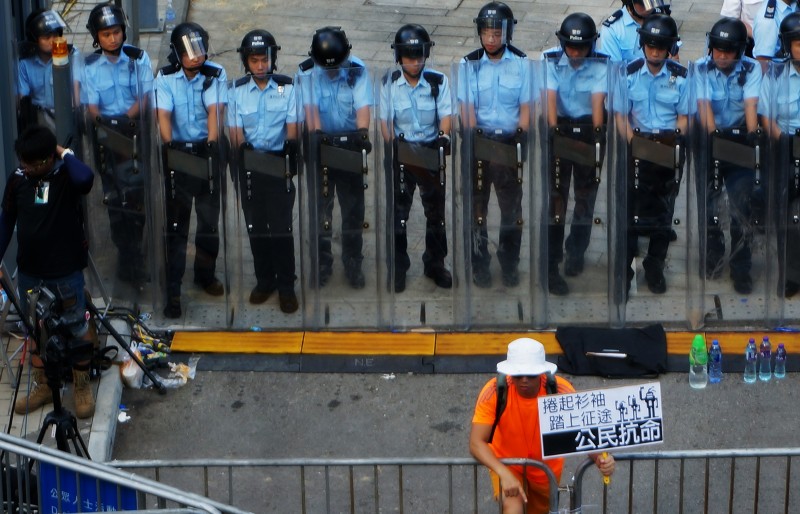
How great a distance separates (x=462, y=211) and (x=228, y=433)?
2526 millimetres

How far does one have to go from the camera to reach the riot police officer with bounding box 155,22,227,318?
38.3 feet

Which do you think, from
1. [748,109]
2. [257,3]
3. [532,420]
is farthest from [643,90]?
[257,3]

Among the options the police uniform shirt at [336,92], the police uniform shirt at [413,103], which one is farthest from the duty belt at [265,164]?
the police uniform shirt at [413,103]

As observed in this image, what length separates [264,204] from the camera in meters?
11.9

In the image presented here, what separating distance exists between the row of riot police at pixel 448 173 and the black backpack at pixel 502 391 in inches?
145

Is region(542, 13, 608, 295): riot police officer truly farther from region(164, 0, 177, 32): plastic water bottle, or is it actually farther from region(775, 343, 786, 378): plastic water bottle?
region(164, 0, 177, 32): plastic water bottle

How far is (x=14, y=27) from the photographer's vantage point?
1248 cm

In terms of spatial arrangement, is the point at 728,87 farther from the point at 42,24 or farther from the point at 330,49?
the point at 42,24

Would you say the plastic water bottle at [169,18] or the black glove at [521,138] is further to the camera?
the plastic water bottle at [169,18]

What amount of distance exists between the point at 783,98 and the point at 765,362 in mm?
1915

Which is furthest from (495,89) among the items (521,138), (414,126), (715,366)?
(715,366)

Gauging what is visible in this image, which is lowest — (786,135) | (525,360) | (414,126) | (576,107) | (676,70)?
(525,360)

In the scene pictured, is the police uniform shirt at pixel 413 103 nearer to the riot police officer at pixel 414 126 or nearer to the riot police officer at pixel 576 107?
the riot police officer at pixel 414 126

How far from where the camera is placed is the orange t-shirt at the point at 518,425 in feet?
27.3
